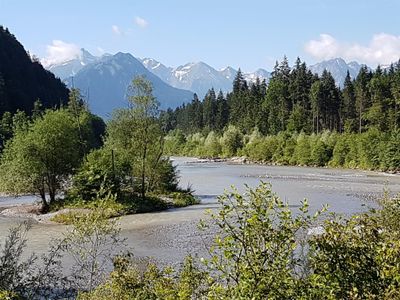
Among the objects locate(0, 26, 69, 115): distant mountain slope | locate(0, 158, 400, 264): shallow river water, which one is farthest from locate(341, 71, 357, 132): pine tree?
locate(0, 26, 69, 115): distant mountain slope

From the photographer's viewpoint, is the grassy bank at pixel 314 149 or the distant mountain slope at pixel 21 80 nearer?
the grassy bank at pixel 314 149

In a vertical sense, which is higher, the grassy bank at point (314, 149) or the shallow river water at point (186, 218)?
the grassy bank at point (314, 149)

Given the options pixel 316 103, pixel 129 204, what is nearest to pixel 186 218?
pixel 129 204

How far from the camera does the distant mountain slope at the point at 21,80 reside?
400ft

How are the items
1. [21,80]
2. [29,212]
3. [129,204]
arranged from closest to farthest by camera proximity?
[129,204]
[29,212]
[21,80]

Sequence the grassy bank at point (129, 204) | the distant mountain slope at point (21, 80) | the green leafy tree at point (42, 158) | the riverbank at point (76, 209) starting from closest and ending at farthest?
the riverbank at point (76, 209), the grassy bank at point (129, 204), the green leafy tree at point (42, 158), the distant mountain slope at point (21, 80)

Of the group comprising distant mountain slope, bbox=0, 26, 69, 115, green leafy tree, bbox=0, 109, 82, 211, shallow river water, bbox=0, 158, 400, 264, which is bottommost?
shallow river water, bbox=0, 158, 400, 264

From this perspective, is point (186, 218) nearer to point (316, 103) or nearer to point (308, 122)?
point (316, 103)

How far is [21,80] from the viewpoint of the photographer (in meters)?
134

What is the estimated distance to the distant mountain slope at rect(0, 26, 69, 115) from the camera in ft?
400

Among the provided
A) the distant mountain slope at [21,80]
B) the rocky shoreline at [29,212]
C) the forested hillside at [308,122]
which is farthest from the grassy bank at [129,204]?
the distant mountain slope at [21,80]

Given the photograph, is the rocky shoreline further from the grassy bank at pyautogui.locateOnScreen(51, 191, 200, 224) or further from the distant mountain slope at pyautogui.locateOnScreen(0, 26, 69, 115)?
the distant mountain slope at pyautogui.locateOnScreen(0, 26, 69, 115)

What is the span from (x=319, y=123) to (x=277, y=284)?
5001 inches

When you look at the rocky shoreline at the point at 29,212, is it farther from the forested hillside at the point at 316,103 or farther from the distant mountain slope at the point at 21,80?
the distant mountain slope at the point at 21,80
